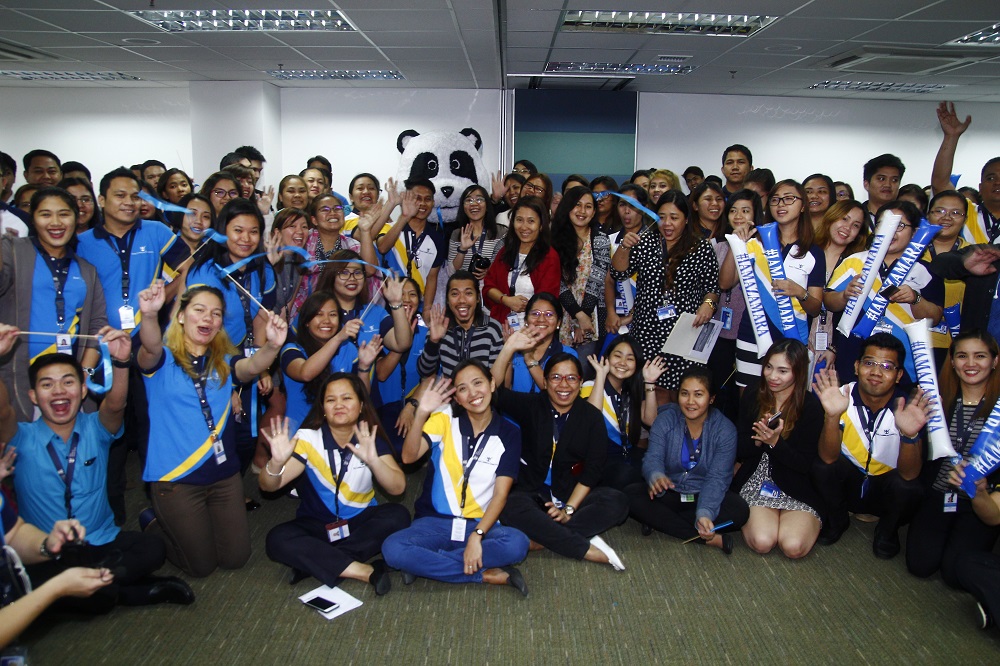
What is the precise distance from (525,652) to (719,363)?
6.58ft

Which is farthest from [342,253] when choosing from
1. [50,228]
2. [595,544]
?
[595,544]

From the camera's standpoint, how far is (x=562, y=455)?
3217 millimetres

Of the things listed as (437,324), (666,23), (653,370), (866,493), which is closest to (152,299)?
(437,324)

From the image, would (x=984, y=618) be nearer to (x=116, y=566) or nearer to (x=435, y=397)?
(x=435, y=397)

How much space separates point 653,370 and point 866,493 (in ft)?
3.67

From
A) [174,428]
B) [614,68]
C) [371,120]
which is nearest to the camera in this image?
[174,428]

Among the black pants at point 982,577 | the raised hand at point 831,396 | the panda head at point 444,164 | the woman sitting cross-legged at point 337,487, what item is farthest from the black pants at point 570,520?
the panda head at point 444,164

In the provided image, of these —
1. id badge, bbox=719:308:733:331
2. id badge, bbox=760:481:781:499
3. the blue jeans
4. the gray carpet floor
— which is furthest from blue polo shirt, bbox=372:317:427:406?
id badge, bbox=760:481:781:499

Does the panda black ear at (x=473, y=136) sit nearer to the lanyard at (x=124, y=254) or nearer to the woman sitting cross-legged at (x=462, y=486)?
the lanyard at (x=124, y=254)

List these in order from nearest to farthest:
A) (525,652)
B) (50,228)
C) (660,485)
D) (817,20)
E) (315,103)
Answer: (525,652) < (50,228) < (660,485) < (817,20) < (315,103)

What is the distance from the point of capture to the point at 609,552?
2959 millimetres

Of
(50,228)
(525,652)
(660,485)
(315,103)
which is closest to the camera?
(525,652)

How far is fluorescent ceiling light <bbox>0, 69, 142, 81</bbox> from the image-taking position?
322 inches

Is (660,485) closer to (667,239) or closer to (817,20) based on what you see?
(667,239)
